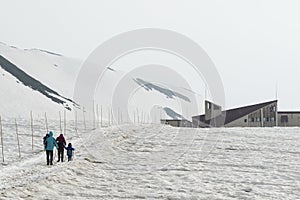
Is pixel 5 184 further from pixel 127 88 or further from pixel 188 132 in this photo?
pixel 127 88

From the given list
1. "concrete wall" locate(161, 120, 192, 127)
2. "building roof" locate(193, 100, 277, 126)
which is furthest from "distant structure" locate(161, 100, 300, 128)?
"concrete wall" locate(161, 120, 192, 127)

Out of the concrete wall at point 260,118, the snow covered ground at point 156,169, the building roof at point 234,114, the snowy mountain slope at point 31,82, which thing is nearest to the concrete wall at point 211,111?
the building roof at point 234,114

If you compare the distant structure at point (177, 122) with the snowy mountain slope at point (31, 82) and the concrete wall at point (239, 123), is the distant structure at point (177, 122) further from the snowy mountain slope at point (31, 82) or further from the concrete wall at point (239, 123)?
the snowy mountain slope at point (31, 82)

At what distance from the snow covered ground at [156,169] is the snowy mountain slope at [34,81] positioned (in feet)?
118

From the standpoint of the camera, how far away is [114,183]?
15586 millimetres

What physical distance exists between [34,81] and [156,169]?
80755mm

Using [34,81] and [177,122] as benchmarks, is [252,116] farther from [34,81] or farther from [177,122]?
[34,81]

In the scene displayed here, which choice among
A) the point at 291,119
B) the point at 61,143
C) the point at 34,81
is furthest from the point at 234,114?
the point at 34,81

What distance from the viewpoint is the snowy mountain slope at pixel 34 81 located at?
222ft

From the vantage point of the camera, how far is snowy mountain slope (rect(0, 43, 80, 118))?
67.7 metres

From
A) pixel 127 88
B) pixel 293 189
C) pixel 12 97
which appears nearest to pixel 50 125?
pixel 293 189

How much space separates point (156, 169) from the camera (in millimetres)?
18797

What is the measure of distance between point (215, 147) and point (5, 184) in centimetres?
1551

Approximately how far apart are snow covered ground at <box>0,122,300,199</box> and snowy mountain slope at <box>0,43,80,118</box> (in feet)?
118
